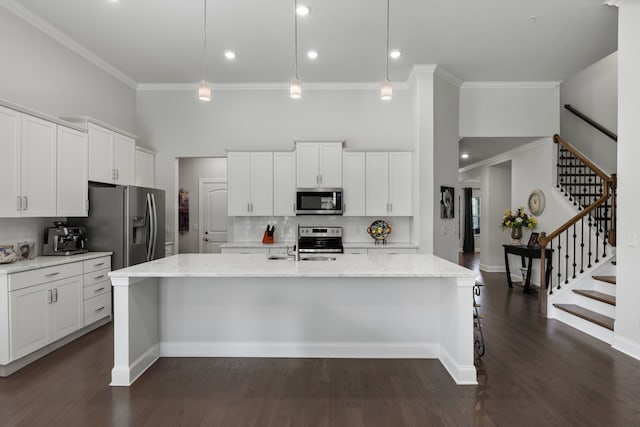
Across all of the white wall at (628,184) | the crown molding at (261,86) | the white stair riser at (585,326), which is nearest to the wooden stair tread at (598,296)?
the white stair riser at (585,326)

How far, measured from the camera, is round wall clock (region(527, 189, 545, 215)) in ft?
19.7

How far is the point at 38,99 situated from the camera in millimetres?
3834

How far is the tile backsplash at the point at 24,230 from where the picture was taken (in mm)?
3365

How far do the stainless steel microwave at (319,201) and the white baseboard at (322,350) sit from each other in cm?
242

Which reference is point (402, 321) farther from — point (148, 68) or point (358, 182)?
point (148, 68)

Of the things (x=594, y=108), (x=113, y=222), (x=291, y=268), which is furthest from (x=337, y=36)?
(x=594, y=108)

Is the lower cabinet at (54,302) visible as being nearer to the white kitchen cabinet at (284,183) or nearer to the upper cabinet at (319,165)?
the white kitchen cabinet at (284,183)

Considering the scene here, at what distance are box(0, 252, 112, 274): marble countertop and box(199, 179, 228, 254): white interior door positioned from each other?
2932mm

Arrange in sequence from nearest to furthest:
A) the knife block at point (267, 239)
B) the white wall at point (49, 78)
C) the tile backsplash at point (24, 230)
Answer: the tile backsplash at point (24, 230)
the white wall at point (49, 78)
the knife block at point (267, 239)

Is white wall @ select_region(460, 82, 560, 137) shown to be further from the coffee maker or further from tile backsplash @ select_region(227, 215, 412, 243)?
the coffee maker

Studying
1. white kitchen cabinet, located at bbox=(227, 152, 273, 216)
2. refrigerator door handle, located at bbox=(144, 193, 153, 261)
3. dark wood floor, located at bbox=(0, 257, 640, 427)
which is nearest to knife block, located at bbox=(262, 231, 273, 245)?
white kitchen cabinet, located at bbox=(227, 152, 273, 216)

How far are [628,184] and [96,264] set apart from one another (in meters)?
5.42

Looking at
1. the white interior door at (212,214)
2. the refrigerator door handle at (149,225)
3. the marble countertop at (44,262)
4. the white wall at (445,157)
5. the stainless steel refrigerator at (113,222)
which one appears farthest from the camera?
the white interior door at (212,214)

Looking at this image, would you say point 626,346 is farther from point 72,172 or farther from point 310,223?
point 72,172
